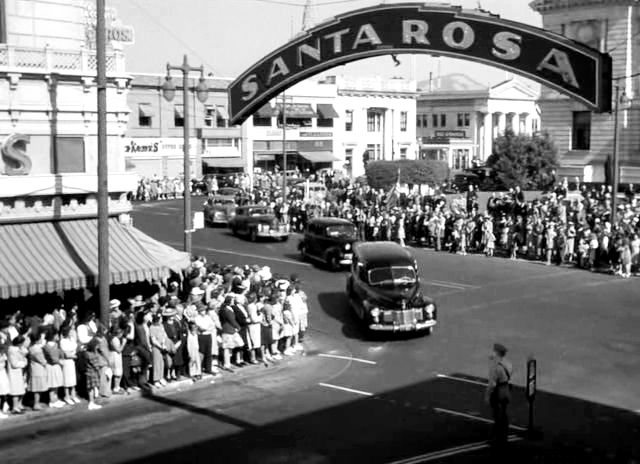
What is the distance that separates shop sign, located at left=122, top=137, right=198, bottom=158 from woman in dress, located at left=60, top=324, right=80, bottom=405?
164ft

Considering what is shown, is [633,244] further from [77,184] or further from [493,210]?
[77,184]

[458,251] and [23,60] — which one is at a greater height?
[23,60]

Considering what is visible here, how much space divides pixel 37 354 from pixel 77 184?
6.32 metres

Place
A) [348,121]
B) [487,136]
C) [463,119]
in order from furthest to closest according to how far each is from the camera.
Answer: [463,119] < [487,136] < [348,121]

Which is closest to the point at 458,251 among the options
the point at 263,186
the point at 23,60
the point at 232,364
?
the point at 232,364

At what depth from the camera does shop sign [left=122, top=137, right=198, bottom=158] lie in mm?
67000

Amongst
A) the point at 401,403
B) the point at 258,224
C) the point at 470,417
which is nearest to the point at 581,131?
the point at 258,224

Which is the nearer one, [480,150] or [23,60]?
[23,60]

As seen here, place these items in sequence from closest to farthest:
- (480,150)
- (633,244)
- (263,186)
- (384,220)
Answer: (633,244) → (384,220) → (263,186) → (480,150)

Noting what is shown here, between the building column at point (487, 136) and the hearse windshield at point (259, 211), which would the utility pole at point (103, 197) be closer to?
the hearse windshield at point (259, 211)

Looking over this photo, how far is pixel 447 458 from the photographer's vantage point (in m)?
13.7

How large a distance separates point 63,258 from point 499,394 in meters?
11.1

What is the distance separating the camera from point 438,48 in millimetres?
13211

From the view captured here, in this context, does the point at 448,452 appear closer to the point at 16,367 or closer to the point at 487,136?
the point at 16,367
